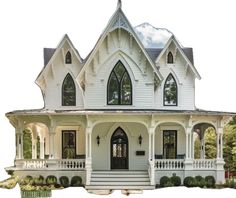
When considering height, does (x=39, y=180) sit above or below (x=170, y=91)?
below

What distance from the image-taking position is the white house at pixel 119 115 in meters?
27.8

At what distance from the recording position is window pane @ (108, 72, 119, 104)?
29.7m

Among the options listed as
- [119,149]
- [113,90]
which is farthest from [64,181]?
[113,90]

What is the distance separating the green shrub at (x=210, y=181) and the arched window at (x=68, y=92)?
992cm

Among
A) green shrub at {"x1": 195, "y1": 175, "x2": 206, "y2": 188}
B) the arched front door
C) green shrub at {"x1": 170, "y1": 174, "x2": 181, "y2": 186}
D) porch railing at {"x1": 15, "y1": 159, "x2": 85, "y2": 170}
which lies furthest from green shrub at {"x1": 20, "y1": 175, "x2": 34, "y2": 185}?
green shrub at {"x1": 195, "y1": 175, "x2": 206, "y2": 188}

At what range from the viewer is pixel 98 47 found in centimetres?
2928

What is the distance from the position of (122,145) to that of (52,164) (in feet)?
16.1

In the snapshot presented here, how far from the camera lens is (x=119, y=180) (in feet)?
89.3

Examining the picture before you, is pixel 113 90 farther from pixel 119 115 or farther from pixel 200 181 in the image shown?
pixel 200 181

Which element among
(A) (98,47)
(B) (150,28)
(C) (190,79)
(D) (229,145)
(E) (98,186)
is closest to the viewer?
(E) (98,186)

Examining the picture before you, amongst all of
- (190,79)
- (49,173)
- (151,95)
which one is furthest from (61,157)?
(190,79)

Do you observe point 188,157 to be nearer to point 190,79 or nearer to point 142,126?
point 142,126

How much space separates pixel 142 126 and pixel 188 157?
378cm

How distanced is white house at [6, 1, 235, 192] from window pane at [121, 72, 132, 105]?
65 millimetres
